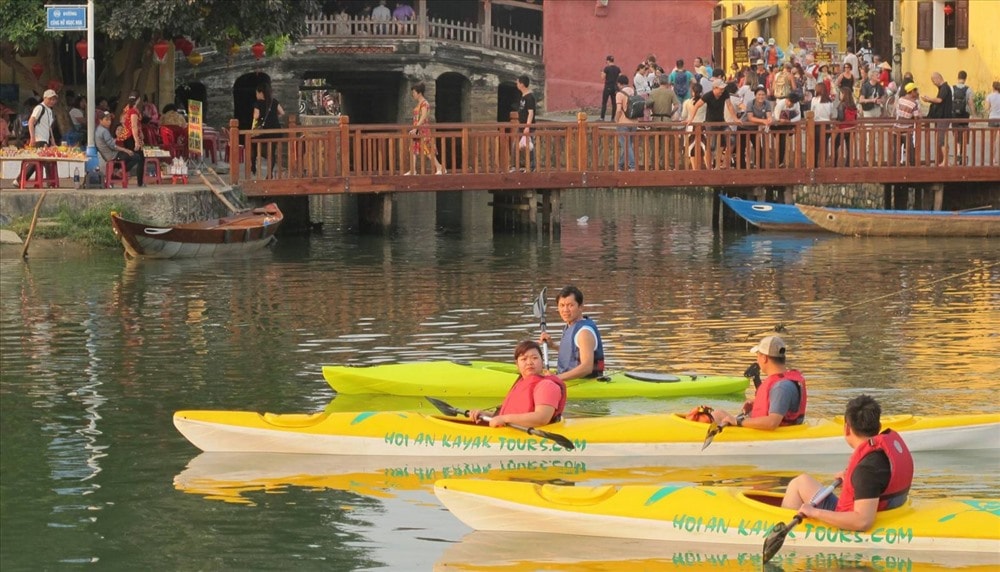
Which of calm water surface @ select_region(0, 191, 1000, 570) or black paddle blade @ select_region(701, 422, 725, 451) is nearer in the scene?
calm water surface @ select_region(0, 191, 1000, 570)

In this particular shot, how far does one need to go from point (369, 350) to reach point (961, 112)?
1627cm

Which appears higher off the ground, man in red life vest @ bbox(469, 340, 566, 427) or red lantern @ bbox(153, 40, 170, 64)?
red lantern @ bbox(153, 40, 170, 64)

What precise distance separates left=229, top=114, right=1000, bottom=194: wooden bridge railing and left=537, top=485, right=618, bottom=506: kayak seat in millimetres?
17965

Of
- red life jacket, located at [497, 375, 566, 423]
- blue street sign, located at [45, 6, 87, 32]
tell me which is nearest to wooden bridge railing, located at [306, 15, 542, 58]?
blue street sign, located at [45, 6, 87, 32]

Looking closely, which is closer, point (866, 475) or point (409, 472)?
point (866, 475)

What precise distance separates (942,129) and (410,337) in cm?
1405

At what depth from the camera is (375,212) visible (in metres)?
32.2

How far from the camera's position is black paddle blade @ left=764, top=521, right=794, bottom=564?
1058cm

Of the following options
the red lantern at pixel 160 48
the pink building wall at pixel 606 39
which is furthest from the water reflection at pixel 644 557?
the pink building wall at pixel 606 39

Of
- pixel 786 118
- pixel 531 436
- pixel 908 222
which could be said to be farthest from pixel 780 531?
pixel 786 118

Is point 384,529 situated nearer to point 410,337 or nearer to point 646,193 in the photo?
point 410,337

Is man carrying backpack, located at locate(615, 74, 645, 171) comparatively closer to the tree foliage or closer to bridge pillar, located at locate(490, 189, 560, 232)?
bridge pillar, located at locate(490, 189, 560, 232)

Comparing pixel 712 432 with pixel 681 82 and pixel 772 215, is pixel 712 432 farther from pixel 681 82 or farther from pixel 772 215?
pixel 681 82

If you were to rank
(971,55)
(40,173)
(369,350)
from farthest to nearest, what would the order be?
(971,55), (40,173), (369,350)
